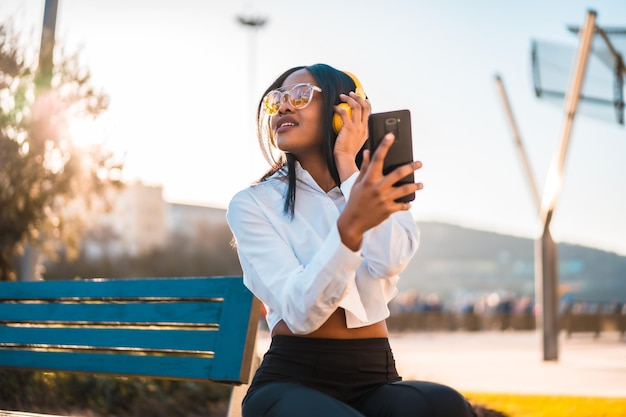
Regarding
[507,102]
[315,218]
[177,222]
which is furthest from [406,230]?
[177,222]

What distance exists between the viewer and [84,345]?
440 centimetres

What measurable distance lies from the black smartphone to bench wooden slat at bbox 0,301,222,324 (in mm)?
1658

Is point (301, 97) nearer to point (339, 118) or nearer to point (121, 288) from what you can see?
point (339, 118)

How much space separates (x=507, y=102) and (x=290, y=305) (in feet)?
43.6

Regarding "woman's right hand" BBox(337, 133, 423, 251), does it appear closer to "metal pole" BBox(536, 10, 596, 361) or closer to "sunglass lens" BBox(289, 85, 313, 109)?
"sunglass lens" BBox(289, 85, 313, 109)

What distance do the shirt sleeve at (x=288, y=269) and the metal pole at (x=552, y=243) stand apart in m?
10.8

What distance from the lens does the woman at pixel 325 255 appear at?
256cm

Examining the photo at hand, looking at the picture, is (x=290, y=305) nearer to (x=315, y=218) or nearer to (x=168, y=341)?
(x=315, y=218)

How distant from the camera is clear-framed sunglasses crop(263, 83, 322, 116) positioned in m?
3.21

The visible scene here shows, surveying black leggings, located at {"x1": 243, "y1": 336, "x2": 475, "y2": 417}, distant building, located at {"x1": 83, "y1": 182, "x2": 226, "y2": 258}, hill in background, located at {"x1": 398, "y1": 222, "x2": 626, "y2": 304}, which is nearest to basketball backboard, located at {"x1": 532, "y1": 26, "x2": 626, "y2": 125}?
black leggings, located at {"x1": 243, "y1": 336, "x2": 475, "y2": 417}

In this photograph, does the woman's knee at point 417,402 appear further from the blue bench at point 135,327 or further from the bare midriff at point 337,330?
the blue bench at point 135,327

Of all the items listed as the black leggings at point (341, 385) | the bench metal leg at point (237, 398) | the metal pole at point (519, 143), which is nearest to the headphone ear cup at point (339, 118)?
the black leggings at point (341, 385)

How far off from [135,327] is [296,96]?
1.70 m

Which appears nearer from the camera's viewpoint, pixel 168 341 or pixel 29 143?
pixel 168 341
